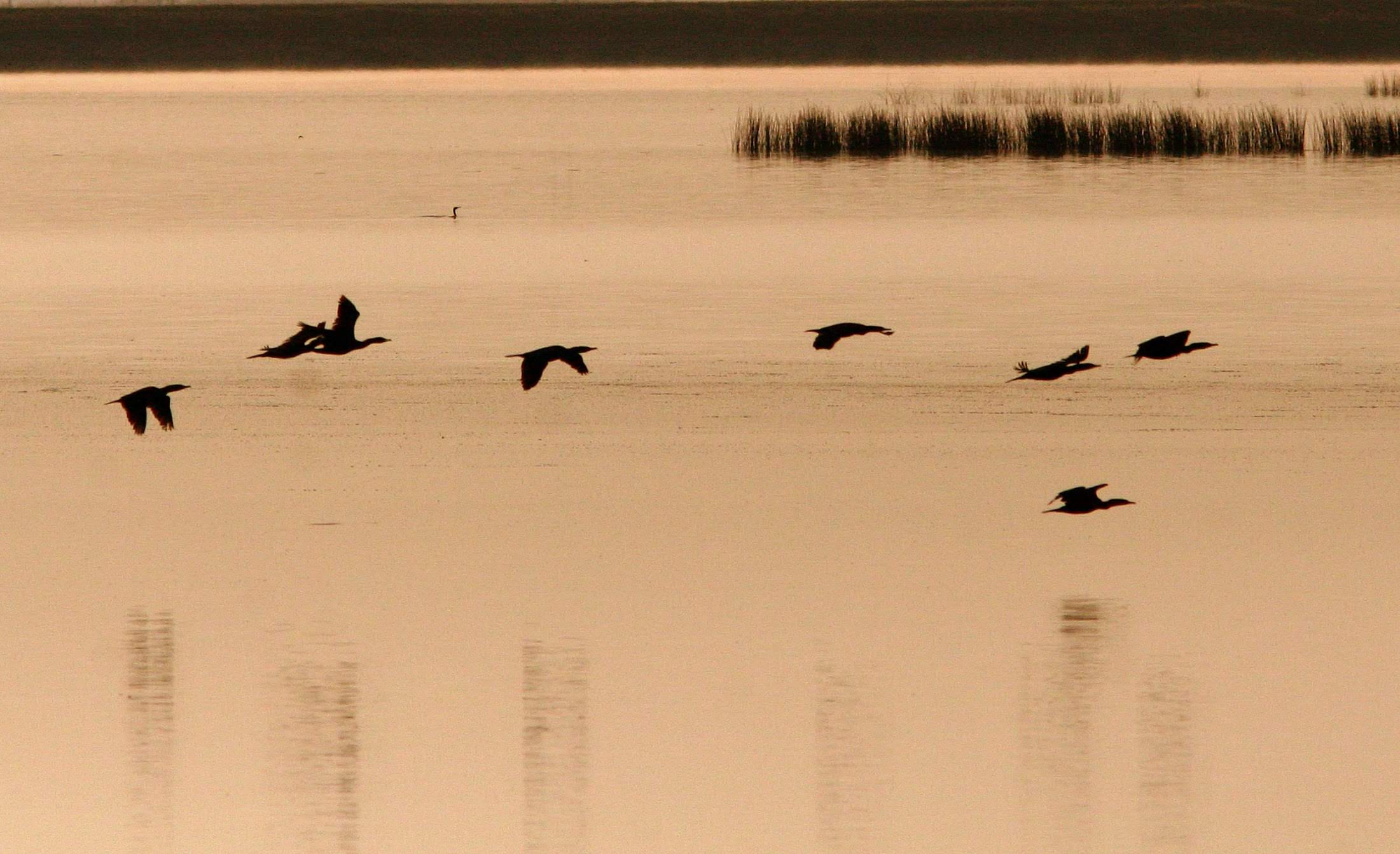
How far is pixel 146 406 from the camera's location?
13562 millimetres

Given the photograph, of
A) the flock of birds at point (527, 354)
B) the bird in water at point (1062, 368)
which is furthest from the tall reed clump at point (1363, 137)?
the bird in water at point (1062, 368)

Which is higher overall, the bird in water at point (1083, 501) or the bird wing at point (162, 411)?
the bird wing at point (162, 411)

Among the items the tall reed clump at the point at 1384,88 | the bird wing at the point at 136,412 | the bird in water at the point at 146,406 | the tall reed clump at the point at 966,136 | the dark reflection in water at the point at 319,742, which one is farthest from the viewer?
the tall reed clump at the point at 1384,88

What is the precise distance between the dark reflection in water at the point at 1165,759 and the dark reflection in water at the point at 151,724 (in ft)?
8.25

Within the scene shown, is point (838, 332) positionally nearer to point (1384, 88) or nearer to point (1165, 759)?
point (1165, 759)

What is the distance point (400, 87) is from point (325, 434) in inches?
3031

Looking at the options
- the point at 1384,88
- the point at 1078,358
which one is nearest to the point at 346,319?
the point at 1078,358

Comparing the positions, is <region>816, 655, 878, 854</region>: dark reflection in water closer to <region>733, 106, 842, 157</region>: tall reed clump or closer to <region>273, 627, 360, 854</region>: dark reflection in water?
<region>273, 627, 360, 854</region>: dark reflection in water

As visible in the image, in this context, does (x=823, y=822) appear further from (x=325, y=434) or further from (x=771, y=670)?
(x=325, y=434)

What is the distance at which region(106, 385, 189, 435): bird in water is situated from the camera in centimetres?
1344

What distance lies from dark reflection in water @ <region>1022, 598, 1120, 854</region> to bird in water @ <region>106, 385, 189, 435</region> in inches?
214

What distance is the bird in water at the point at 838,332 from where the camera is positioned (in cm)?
1454

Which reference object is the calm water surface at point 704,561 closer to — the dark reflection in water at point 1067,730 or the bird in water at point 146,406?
the dark reflection in water at point 1067,730

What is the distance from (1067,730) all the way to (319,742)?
2.15 meters
